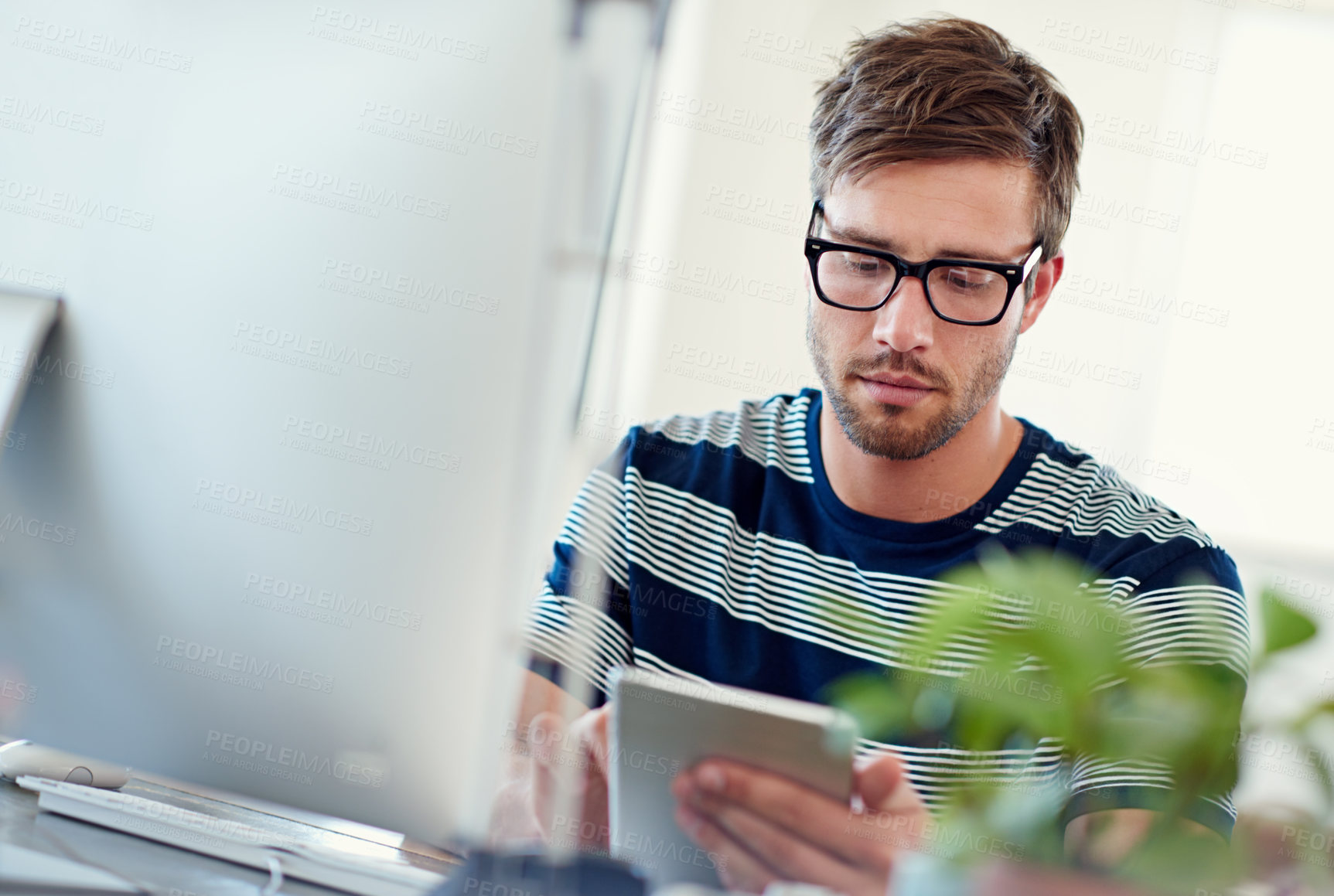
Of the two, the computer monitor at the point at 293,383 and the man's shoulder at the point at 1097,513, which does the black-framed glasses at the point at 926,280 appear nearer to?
the man's shoulder at the point at 1097,513

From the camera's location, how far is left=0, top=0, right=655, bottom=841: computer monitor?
0.80m

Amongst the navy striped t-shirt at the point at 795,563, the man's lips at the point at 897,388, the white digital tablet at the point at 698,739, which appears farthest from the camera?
the man's lips at the point at 897,388

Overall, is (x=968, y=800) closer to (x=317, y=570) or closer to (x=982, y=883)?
(x=982, y=883)

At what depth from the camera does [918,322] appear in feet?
4.00

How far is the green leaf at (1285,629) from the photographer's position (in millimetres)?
370

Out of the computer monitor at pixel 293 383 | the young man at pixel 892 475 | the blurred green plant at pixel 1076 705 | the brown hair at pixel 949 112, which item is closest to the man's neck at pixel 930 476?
the young man at pixel 892 475

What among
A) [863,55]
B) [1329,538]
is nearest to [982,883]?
[863,55]

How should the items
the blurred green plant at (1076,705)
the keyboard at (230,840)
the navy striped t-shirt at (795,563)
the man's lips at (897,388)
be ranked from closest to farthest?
the blurred green plant at (1076,705) → the keyboard at (230,840) → the navy striped t-shirt at (795,563) → the man's lips at (897,388)

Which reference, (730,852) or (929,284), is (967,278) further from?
(730,852)

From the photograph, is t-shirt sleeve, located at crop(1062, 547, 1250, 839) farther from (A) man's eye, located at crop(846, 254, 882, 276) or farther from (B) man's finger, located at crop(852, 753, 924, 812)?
(A) man's eye, located at crop(846, 254, 882, 276)

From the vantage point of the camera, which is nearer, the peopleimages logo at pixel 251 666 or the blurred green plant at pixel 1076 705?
the blurred green plant at pixel 1076 705

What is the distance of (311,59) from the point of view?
0.97 m

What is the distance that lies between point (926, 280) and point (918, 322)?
5 centimetres

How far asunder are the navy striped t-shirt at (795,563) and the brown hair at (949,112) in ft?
1.17
